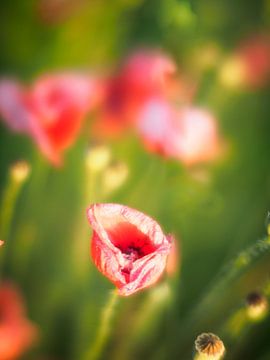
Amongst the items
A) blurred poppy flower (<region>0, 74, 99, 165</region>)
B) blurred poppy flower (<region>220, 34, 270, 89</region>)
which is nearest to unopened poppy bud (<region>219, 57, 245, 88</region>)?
blurred poppy flower (<region>220, 34, 270, 89</region>)

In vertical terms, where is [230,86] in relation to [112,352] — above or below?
above

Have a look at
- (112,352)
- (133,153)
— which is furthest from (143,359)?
(133,153)

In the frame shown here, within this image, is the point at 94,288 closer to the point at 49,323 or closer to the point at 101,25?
the point at 49,323

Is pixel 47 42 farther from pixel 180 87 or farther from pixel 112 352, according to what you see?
pixel 112 352

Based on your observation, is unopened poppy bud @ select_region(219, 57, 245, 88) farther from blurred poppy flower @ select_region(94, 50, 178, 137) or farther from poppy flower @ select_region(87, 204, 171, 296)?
poppy flower @ select_region(87, 204, 171, 296)

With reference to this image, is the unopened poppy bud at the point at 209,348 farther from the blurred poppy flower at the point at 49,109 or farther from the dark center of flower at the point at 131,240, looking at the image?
the blurred poppy flower at the point at 49,109
